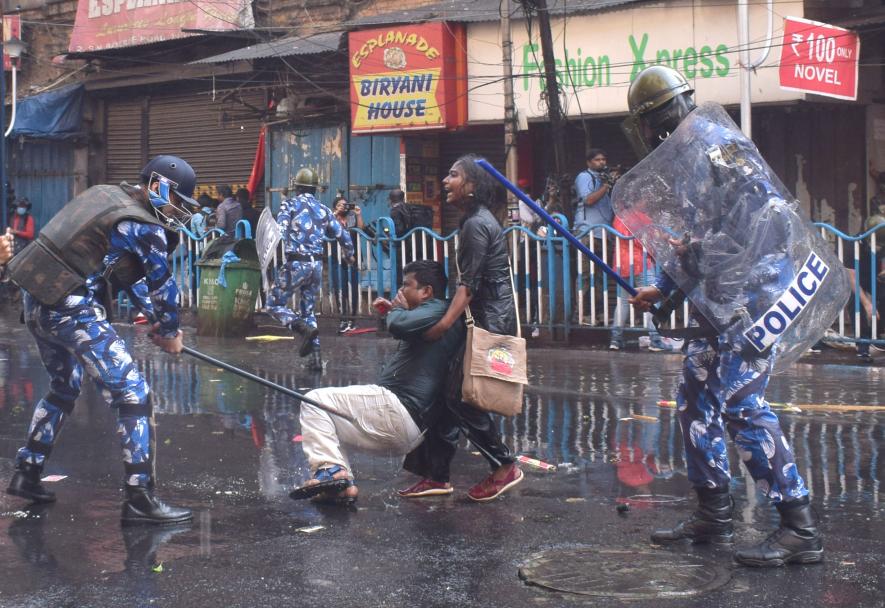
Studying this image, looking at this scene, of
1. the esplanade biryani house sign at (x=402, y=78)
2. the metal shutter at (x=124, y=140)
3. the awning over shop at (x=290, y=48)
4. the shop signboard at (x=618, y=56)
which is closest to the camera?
the shop signboard at (x=618, y=56)

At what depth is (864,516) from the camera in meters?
5.64

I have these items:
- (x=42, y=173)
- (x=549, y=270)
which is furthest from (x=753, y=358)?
(x=42, y=173)

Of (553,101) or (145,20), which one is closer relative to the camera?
(553,101)

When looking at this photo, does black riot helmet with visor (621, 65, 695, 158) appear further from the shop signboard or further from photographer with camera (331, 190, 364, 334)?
photographer with camera (331, 190, 364, 334)

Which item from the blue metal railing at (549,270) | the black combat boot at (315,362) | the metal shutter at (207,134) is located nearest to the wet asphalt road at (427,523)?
the black combat boot at (315,362)

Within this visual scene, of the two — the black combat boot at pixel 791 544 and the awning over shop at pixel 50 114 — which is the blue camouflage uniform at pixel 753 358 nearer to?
the black combat boot at pixel 791 544

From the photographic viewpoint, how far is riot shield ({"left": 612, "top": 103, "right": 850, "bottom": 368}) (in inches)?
191

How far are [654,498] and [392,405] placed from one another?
56.3 inches

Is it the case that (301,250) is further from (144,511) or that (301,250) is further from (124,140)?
(124,140)

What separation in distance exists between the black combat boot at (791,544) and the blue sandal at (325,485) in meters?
1.92

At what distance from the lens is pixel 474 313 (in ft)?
19.8

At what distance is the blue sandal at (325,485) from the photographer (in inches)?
227

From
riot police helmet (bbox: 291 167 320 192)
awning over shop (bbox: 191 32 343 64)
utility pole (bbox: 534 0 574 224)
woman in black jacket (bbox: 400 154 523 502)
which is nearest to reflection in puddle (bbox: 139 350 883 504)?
woman in black jacket (bbox: 400 154 523 502)

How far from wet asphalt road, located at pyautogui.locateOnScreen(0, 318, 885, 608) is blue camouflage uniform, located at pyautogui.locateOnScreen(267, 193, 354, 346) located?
249 centimetres
